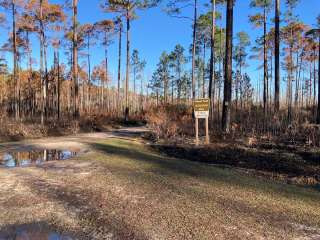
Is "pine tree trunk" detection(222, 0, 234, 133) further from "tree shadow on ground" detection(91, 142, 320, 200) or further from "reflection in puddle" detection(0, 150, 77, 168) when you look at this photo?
"reflection in puddle" detection(0, 150, 77, 168)

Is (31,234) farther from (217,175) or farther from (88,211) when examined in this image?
(217,175)

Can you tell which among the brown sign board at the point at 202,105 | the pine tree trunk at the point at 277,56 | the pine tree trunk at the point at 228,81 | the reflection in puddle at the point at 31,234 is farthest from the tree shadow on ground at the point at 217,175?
the pine tree trunk at the point at 277,56

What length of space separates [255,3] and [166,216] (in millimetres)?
22163

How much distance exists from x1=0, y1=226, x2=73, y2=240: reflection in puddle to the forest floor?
0.04ft

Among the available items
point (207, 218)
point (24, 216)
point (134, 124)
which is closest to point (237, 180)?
point (207, 218)

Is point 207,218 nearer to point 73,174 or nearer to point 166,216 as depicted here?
point 166,216

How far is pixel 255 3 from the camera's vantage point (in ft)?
71.4

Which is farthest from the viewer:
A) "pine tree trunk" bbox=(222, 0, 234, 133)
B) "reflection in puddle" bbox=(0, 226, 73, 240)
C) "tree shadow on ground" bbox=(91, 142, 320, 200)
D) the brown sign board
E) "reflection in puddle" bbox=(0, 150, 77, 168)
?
"pine tree trunk" bbox=(222, 0, 234, 133)

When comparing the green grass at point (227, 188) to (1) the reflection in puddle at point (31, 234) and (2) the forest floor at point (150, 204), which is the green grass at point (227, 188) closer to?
(2) the forest floor at point (150, 204)

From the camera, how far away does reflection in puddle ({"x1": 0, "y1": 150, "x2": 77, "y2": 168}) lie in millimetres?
7176

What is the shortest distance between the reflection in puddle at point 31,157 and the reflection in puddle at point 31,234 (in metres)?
4.08

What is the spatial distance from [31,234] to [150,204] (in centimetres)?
158

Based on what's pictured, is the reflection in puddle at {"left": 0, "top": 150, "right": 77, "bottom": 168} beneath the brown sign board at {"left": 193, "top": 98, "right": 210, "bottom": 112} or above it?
beneath

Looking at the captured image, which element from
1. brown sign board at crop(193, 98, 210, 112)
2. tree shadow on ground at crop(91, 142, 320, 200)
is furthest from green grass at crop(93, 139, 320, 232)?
brown sign board at crop(193, 98, 210, 112)
